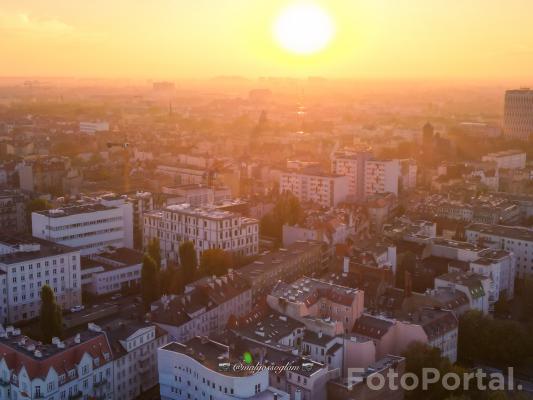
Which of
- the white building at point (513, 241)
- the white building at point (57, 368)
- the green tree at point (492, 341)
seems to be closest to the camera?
the white building at point (57, 368)

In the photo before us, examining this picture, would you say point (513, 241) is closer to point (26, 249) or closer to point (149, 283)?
point (149, 283)

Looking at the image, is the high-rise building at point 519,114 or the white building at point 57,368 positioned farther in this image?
the high-rise building at point 519,114

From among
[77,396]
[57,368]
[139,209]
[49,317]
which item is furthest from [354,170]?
[57,368]

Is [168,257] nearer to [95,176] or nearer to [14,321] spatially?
[14,321]

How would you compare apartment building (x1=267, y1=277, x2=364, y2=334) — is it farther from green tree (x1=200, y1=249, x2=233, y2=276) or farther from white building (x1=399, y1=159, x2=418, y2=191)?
white building (x1=399, y1=159, x2=418, y2=191)

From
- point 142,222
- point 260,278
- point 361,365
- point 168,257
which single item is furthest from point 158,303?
point 142,222

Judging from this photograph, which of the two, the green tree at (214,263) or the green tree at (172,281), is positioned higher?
the green tree at (214,263)

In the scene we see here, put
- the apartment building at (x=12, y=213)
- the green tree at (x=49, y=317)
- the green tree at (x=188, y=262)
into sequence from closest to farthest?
the green tree at (x=49, y=317), the green tree at (x=188, y=262), the apartment building at (x=12, y=213)

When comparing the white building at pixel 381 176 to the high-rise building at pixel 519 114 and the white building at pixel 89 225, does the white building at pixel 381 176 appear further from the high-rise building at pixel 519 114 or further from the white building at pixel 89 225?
the high-rise building at pixel 519 114

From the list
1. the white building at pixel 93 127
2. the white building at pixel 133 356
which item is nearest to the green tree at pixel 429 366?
the white building at pixel 133 356
